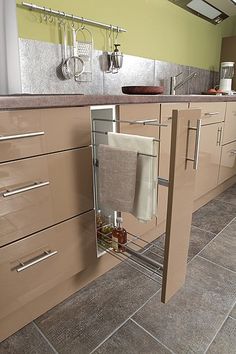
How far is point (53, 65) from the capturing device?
1.49 m

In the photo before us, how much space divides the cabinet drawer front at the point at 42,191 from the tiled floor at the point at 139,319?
0.43 m

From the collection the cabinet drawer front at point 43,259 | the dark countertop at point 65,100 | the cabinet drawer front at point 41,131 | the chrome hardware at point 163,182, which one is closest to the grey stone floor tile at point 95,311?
the cabinet drawer front at point 43,259

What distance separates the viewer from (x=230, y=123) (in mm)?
2178

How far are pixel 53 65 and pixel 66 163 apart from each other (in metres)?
0.82

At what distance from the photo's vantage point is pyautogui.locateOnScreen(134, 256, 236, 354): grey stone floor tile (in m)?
0.97

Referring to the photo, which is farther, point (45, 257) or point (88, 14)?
point (88, 14)

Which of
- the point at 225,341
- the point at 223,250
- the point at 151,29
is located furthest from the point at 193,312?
the point at 151,29

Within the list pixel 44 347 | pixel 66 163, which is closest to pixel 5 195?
pixel 66 163

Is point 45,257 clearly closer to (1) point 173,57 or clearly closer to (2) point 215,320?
(2) point 215,320

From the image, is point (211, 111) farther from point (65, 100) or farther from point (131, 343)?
point (131, 343)

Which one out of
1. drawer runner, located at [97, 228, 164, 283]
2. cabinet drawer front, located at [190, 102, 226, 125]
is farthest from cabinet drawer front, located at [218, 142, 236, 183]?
drawer runner, located at [97, 228, 164, 283]

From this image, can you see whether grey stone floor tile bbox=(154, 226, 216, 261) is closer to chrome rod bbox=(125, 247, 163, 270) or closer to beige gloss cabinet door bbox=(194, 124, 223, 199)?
beige gloss cabinet door bbox=(194, 124, 223, 199)

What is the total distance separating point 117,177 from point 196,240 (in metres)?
0.92

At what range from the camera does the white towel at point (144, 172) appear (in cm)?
92
